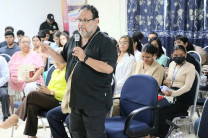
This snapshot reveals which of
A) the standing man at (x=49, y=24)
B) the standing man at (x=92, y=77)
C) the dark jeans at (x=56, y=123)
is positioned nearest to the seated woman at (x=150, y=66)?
the dark jeans at (x=56, y=123)

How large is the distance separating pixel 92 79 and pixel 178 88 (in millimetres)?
1692

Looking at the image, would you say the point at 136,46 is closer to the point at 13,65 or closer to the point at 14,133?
the point at 13,65

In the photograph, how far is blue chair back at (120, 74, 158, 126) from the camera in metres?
3.09

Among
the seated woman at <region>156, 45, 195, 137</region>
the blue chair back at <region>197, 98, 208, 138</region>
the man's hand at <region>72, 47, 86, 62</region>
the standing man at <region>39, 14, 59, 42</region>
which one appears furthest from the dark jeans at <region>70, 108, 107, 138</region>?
the standing man at <region>39, 14, 59, 42</region>

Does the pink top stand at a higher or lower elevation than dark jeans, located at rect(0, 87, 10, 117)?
higher

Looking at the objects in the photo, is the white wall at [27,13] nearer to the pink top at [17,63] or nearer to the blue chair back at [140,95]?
the pink top at [17,63]

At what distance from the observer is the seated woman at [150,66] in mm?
3859

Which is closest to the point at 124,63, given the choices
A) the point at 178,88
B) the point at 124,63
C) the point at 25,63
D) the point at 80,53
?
the point at 124,63

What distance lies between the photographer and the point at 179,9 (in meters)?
6.28

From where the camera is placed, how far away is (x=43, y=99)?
3.78m

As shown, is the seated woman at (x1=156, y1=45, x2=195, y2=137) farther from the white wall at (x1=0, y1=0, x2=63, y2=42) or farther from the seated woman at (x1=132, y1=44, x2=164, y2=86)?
the white wall at (x1=0, y1=0, x2=63, y2=42)

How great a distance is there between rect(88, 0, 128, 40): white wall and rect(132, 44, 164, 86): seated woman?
369 centimetres

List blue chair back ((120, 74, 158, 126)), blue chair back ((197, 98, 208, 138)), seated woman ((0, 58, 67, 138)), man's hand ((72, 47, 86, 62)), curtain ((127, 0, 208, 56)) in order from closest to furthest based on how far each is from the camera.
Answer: man's hand ((72, 47, 86, 62)), blue chair back ((197, 98, 208, 138)), blue chair back ((120, 74, 158, 126)), seated woman ((0, 58, 67, 138)), curtain ((127, 0, 208, 56))

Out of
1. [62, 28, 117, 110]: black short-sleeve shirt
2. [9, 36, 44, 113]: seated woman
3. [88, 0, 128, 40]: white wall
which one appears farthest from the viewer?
Answer: [88, 0, 128, 40]: white wall
